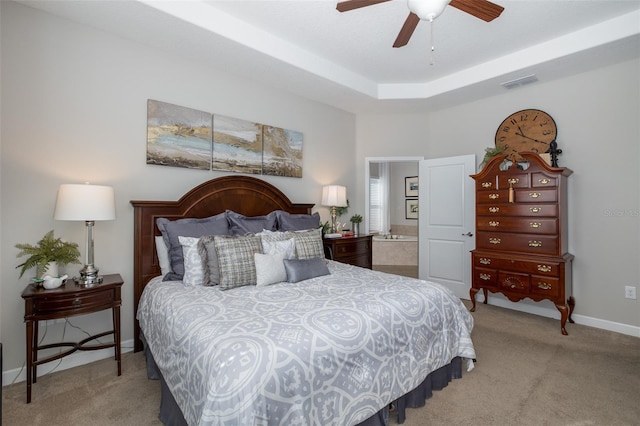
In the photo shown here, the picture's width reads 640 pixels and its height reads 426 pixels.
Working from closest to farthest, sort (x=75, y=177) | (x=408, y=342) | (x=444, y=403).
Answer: (x=408, y=342), (x=444, y=403), (x=75, y=177)

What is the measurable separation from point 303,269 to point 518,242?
2.54 m

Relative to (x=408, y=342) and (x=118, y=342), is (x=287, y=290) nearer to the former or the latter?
(x=408, y=342)

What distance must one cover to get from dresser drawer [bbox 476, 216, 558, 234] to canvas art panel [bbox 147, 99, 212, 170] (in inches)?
127

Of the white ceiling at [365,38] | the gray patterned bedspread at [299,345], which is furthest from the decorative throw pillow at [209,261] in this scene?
the white ceiling at [365,38]

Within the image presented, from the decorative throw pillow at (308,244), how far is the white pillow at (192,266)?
815 mm

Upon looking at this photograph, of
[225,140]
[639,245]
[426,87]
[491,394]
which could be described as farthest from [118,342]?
[639,245]

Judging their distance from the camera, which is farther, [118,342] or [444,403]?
[118,342]

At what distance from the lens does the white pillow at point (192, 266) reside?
239cm

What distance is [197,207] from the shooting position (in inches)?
121

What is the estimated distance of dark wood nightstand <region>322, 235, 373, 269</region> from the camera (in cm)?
387

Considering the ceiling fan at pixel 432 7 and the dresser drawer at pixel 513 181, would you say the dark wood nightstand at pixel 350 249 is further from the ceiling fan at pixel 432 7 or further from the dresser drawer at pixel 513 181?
the ceiling fan at pixel 432 7

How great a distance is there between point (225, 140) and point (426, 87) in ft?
8.90

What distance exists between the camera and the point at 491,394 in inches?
83.0

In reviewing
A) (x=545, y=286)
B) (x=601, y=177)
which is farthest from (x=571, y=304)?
(x=601, y=177)
